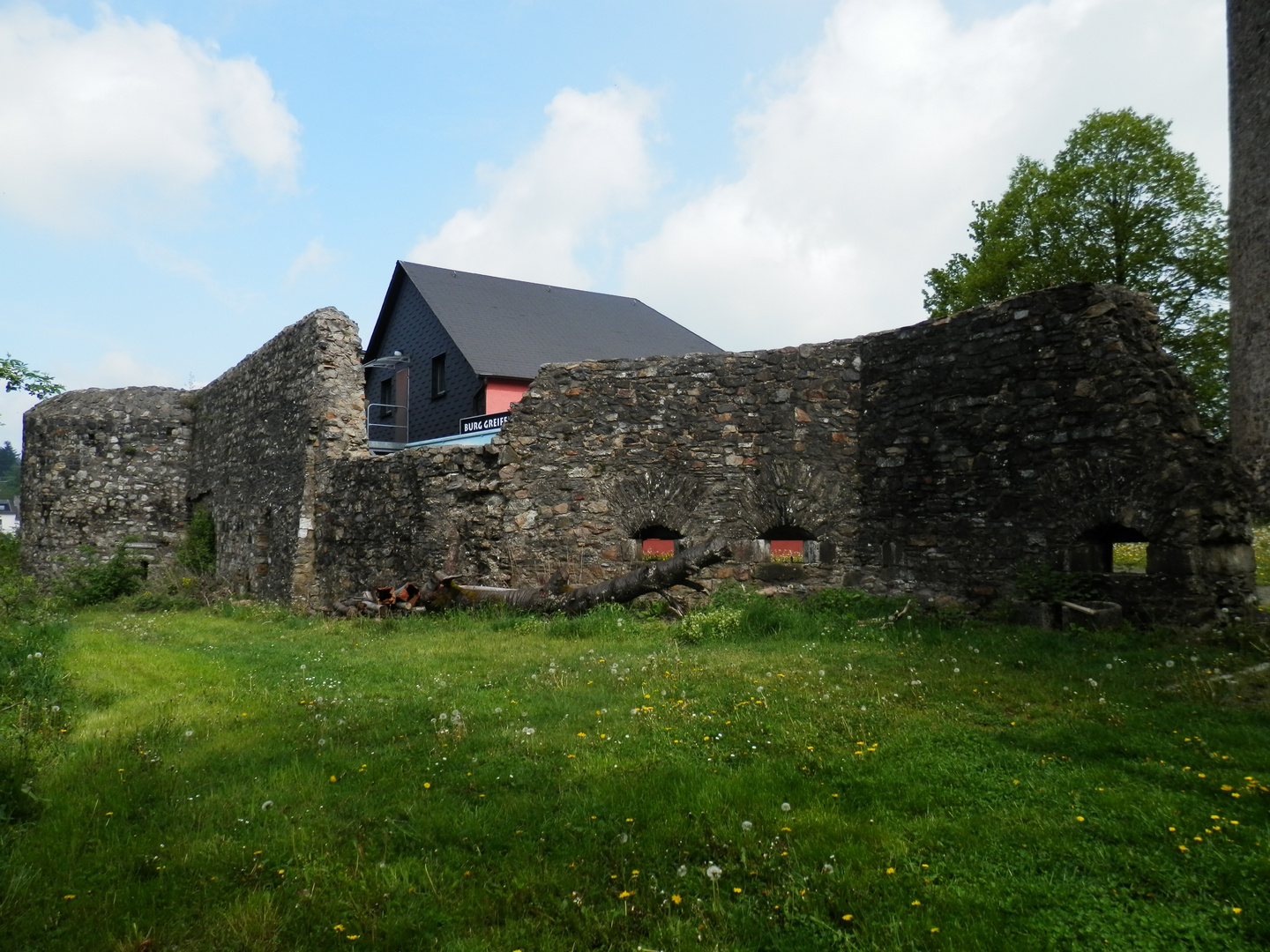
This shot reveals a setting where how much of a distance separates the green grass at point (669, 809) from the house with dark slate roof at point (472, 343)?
16.1m

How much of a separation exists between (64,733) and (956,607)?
24.6ft

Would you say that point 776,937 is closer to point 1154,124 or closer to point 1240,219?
point 1240,219

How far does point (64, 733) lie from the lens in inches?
200

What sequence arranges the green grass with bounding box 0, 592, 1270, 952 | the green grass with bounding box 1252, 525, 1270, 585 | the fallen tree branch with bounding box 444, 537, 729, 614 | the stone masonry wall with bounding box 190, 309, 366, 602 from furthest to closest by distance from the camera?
1. the stone masonry wall with bounding box 190, 309, 366, 602
2. the green grass with bounding box 1252, 525, 1270, 585
3. the fallen tree branch with bounding box 444, 537, 729, 614
4. the green grass with bounding box 0, 592, 1270, 952

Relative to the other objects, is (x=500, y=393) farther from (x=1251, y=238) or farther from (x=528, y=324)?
(x=1251, y=238)

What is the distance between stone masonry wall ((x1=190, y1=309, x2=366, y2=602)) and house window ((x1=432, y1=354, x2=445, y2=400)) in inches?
353

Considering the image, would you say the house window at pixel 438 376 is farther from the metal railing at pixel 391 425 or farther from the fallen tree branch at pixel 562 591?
the fallen tree branch at pixel 562 591

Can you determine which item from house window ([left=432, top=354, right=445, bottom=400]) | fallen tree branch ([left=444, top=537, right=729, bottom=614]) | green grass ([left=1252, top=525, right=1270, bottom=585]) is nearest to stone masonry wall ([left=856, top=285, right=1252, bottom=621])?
fallen tree branch ([left=444, top=537, right=729, bottom=614])

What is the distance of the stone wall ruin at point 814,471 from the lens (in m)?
7.23

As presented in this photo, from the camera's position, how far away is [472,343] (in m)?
24.0

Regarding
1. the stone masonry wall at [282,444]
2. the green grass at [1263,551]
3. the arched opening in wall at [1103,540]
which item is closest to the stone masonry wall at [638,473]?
the stone masonry wall at [282,444]

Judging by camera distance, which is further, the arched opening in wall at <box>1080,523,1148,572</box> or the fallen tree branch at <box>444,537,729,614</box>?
the fallen tree branch at <box>444,537,729,614</box>

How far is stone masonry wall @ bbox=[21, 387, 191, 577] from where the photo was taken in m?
16.4

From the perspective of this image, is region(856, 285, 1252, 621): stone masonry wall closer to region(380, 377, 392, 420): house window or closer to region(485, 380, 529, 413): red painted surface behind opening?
region(485, 380, 529, 413): red painted surface behind opening
